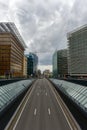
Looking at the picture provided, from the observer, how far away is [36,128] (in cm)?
2734

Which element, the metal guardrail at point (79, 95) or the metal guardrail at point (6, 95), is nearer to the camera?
the metal guardrail at point (79, 95)

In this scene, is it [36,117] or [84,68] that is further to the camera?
[84,68]

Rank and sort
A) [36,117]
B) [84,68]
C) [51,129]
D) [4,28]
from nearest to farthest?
[51,129] → [36,117] → [4,28] → [84,68]

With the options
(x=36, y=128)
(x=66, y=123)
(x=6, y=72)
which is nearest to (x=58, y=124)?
(x=66, y=123)

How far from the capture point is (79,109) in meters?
32.7

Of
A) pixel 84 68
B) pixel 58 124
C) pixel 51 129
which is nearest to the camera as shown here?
pixel 51 129

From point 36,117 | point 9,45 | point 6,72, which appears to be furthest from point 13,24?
point 36,117

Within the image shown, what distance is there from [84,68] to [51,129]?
173 metres

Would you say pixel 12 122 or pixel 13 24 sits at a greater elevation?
pixel 13 24

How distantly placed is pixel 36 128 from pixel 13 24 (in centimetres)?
15403

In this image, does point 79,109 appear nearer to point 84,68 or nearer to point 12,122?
point 12,122

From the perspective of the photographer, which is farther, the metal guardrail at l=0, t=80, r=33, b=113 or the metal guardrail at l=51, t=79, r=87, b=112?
the metal guardrail at l=0, t=80, r=33, b=113

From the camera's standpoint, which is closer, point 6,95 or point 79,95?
point 79,95

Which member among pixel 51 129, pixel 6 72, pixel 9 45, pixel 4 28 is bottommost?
pixel 51 129
